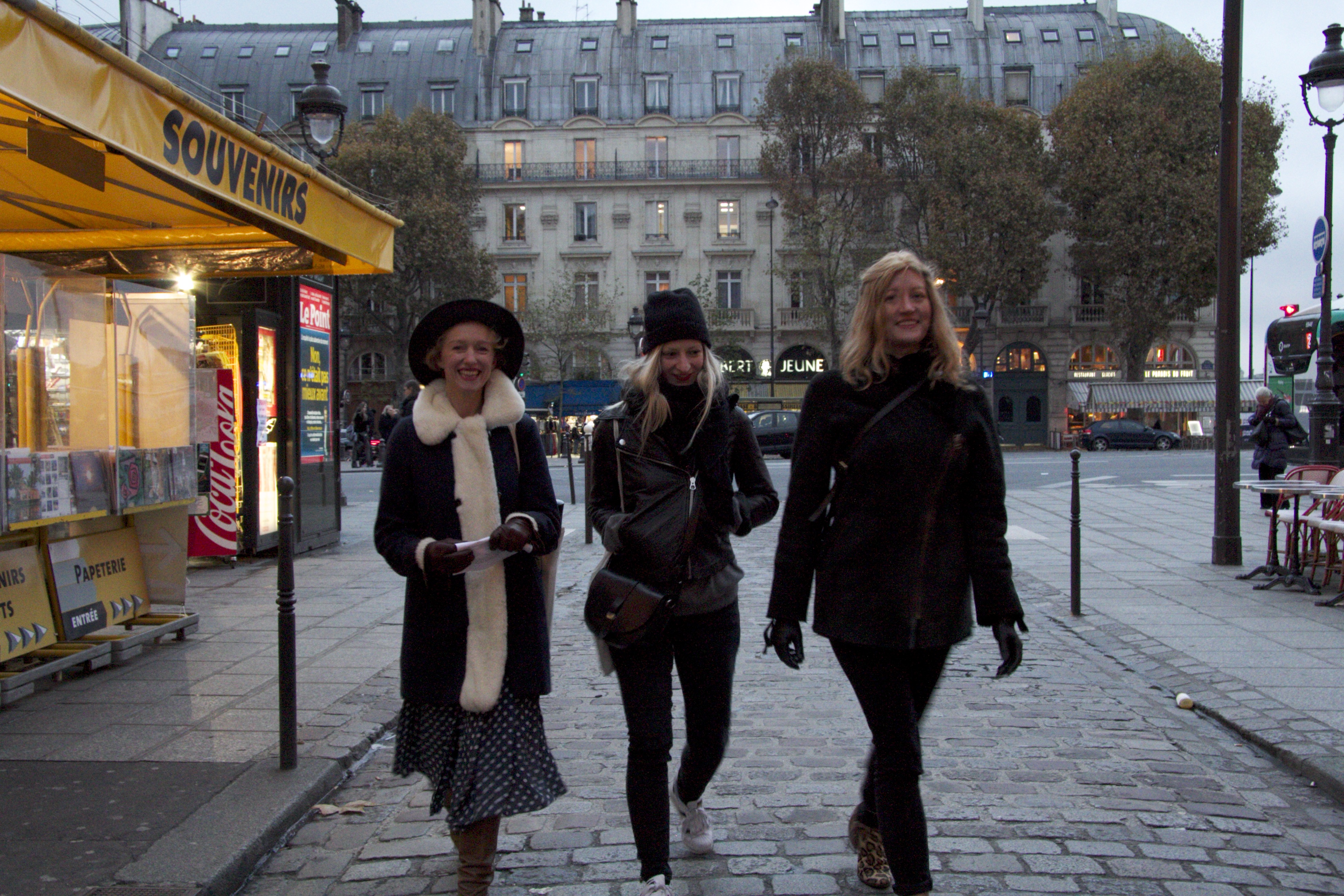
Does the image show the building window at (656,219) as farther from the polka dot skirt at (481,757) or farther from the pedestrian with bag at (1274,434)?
the polka dot skirt at (481,757)

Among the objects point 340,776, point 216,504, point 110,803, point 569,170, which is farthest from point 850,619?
point 569,170

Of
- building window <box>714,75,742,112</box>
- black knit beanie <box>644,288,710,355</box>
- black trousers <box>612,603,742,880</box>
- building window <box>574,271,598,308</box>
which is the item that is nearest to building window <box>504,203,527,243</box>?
building window <box>574,271,598,308</box>

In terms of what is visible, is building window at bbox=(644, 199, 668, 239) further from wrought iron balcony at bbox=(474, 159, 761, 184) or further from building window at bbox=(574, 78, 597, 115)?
building window at bbox=(574, 78, 597, 115)

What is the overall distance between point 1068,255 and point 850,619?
4890cm

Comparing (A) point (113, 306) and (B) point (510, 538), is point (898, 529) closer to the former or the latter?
(B) point (510, 538)

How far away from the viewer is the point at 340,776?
14.7 feet

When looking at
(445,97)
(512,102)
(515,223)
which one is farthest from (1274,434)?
(445,97)

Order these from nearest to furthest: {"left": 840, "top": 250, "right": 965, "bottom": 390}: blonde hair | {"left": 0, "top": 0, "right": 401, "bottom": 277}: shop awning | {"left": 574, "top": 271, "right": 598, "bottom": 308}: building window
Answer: {"left": 840, "top": 250, "right": 965, "bottom": 390}: blonde hair → {"left": 0, "top": 0, "right": 401, "bottom": 277}: shop awning → {"left": 574, "top": 271, "right": 598, "bottom": 308}: building window

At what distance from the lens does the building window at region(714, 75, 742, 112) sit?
49.0 meters

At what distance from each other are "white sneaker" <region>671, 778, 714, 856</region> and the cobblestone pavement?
4 cm

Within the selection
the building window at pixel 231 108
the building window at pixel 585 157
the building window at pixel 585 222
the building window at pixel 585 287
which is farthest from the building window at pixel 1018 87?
the building window at pixel 231 108

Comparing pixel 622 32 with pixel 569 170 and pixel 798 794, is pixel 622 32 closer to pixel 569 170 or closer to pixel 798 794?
pixel 569 170

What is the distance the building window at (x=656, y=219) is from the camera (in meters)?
48.9

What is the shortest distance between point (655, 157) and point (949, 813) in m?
47.4
